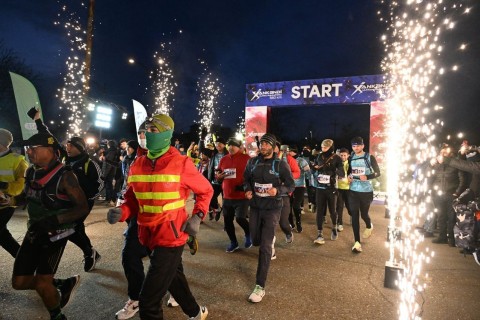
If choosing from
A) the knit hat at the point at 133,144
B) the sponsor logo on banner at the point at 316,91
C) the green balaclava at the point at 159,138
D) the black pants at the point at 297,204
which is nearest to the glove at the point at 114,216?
the green balaclava at the point at 159,138

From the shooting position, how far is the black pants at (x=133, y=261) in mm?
3604

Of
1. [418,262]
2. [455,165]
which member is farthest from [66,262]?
[455,165]

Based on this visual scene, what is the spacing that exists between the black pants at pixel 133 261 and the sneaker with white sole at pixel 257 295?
1.37 meters

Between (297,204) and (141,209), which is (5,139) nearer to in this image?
(141,209)

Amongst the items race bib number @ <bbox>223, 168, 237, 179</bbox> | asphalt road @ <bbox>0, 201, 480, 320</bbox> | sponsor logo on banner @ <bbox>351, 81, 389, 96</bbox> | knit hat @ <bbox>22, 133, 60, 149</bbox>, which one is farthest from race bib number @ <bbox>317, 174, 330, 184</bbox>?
sponsor logo on banner @ <bbox>351, 81, 389, 96</bbox>

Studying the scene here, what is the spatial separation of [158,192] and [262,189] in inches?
83.1

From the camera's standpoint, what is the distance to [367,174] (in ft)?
21.8

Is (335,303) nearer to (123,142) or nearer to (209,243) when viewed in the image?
(209,243)

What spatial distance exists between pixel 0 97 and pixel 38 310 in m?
31.5

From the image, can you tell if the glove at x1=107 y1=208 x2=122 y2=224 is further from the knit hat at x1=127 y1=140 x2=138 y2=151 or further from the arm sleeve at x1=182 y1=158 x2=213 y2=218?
the knit hat at x1=127 y1=140 x2=138 y2=151

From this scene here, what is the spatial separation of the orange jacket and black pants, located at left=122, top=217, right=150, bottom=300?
2.21 feet

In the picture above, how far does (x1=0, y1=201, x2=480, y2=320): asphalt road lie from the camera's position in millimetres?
3814

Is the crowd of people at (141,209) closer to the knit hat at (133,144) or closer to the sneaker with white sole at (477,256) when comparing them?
the sneaker with white sole at (477,256)

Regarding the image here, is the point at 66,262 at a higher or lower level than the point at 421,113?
lower
